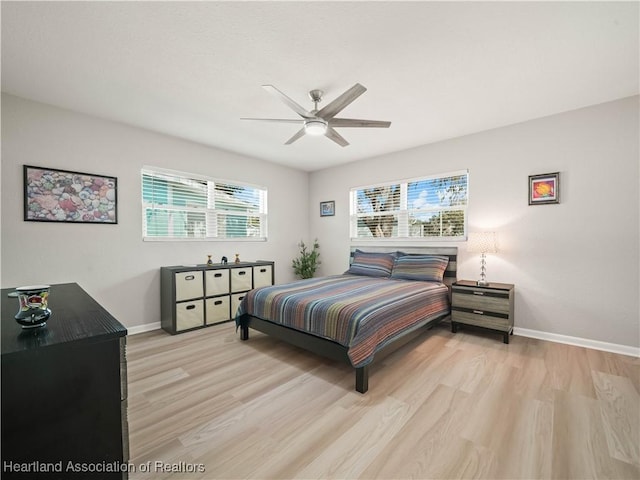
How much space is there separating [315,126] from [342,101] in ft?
1.23

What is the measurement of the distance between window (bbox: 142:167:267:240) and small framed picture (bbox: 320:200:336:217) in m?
1.17

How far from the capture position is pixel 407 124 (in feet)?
11.2

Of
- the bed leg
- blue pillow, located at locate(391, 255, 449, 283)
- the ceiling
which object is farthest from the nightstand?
the ceiling

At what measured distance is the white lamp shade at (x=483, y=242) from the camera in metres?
3.35

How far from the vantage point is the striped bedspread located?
2225 mm

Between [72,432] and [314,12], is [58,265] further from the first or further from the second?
[314,12]

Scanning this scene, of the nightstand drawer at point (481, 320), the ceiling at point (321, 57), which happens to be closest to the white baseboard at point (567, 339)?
the nightstand drawer at point (481, 320)

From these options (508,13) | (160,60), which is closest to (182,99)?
(160,60)

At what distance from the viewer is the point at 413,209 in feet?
14.5

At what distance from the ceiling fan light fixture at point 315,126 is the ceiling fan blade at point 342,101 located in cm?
5

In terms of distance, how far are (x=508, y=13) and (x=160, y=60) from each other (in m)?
2.48

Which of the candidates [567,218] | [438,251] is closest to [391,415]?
[438,251]

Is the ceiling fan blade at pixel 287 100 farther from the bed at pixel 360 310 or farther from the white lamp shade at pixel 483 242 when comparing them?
the white lamp shade at pixel 483 242

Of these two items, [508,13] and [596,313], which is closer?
[508,13]
